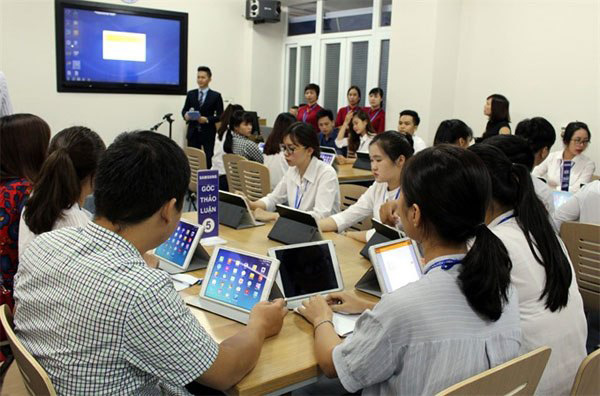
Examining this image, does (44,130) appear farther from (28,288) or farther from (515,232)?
(515,232)

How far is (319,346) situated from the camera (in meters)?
1.54

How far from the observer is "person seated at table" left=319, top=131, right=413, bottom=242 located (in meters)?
2.99

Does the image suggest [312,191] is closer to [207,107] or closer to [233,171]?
[233,171]

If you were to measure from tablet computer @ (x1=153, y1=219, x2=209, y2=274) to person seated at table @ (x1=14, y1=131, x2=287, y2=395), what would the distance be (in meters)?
0.91

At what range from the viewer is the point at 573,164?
491 centimetres

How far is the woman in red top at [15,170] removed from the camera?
2.08 meters

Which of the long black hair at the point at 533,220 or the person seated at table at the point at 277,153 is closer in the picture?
the long black hair at the point at 533,220

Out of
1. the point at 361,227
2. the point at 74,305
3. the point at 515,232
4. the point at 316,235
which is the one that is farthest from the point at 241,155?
the point at 74,305

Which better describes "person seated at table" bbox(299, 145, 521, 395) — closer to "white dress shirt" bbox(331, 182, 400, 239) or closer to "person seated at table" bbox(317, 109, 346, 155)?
"white dress shirt" bbox(331, 182, 400, 239)

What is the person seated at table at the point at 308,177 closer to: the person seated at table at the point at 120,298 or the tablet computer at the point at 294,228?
the tablet computer at the point at 294,228

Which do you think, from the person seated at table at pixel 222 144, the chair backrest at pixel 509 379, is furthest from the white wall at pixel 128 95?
the chair backrest at pixel 509 379

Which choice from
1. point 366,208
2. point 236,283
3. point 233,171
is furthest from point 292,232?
point 233,171

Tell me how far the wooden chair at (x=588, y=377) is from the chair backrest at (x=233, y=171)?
3606 millimetres

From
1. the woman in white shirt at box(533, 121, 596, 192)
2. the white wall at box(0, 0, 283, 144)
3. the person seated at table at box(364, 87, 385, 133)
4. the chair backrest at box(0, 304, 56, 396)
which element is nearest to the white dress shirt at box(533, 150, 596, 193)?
the woman in white shirt at box(533, 121, 596, 192)
